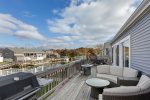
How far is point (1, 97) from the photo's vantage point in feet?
5.89

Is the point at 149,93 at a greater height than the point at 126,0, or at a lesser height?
lesser

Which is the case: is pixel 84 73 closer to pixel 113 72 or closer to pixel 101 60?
pixel 113 72

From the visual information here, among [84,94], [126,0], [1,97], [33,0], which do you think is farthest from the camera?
[33,0]

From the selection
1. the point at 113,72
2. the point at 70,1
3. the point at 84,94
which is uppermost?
the point at 70,1

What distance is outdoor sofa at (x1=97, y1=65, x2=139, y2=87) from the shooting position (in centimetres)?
437

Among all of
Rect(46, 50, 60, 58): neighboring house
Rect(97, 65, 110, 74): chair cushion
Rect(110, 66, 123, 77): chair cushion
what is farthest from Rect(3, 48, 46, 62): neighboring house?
Rect(110, 66, 123, 77): chair cushion

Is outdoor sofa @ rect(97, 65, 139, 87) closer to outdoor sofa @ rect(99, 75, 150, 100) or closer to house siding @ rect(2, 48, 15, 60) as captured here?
outdoor sofa @ rect(99, 75, 150, 100)

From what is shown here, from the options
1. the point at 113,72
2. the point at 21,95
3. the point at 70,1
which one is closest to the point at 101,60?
the point at 70,1

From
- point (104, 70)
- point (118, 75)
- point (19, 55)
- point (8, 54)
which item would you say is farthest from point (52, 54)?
point (118, 75)

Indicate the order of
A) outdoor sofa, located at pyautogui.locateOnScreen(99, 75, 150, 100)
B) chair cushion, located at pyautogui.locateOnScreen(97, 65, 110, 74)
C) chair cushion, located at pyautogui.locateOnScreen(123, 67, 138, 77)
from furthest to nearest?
chair cushion, located at pyautogui.locateOnScreen(97, 65, 110, 74), chair cushion, located at pyautogui.locateOnScreen(123, 67, 138, 77), outdoor sofa, located at pyautogui.locateOnScreen(99, 75, 150, 100)

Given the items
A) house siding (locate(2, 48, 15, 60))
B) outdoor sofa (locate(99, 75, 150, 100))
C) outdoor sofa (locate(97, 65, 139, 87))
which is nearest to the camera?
outdoor sofa (locate(99, 75, 150, 100))

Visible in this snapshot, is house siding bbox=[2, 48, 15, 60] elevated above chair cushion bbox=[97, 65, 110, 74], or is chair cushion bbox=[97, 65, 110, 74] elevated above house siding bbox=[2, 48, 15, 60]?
house siding bbox=[2, 48, 15, 60]

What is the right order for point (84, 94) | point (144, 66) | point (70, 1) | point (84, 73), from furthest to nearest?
point (70, 1) → point (84, 73) → point (84, 94) → point (144, 66)

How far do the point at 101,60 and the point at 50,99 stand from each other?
40.4 feet
